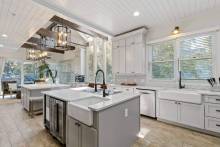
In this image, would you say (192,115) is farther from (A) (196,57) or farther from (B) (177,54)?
(B) (177,54)

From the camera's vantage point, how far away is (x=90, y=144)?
5.25 feet

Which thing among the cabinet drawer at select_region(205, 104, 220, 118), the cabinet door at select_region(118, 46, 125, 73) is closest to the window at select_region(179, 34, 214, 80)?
the cabinet drawer at select_region(205, 104, 220, 118)

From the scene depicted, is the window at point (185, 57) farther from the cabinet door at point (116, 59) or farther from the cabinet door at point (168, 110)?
the cabinet door at point (116, 59)

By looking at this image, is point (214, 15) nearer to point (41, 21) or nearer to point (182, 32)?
point (182, 32)

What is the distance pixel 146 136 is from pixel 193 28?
10.3ft

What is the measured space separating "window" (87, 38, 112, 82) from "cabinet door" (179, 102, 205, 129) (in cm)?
335

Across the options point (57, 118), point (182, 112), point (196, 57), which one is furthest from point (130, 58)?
point (57, 118)

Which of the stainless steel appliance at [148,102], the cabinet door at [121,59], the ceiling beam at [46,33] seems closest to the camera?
the stainless steel appliance at [148,102]

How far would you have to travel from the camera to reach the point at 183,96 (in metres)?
3.02

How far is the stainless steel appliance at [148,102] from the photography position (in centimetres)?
365

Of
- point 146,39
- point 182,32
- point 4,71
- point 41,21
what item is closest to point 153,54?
point 146,39

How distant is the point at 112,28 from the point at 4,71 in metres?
7.79

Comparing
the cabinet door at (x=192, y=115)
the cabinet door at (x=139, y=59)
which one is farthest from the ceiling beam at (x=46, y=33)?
the cabinet door at (x=192, y=115)

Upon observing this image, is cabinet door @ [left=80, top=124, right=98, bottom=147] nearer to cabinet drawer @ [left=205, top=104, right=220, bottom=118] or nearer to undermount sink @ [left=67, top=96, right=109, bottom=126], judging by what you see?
undermount sink @ [left=67, top=96, right=109, bottom=126]
